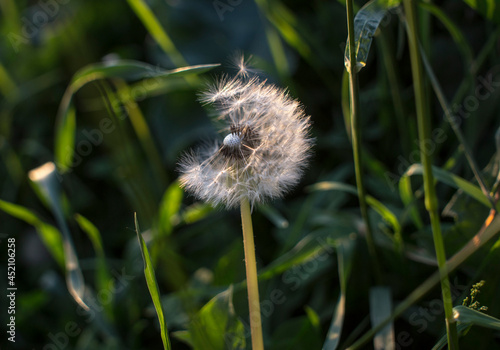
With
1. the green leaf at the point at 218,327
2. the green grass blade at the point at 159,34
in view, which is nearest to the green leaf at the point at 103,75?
the green grass blade at the point at 159,34

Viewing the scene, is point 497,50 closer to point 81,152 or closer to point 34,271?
point 81,152

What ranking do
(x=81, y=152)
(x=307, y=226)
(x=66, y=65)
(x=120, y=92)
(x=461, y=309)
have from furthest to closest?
(x=66, y=65)
(x=81, y=152)
(x=120, y=92)
(x=307, y=226)
(x=461, y=309)

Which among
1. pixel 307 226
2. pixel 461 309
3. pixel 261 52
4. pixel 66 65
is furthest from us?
pixel 66 65

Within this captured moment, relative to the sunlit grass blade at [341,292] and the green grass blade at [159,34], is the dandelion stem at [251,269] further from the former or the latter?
the green grass blade at [159,34]

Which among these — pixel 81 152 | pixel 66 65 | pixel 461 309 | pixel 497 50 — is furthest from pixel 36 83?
pixel 461 309

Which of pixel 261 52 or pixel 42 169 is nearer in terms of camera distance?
pixel 42 169

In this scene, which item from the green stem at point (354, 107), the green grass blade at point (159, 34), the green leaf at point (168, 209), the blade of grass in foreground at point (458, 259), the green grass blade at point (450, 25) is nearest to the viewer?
the green stem at point (354, 107)
